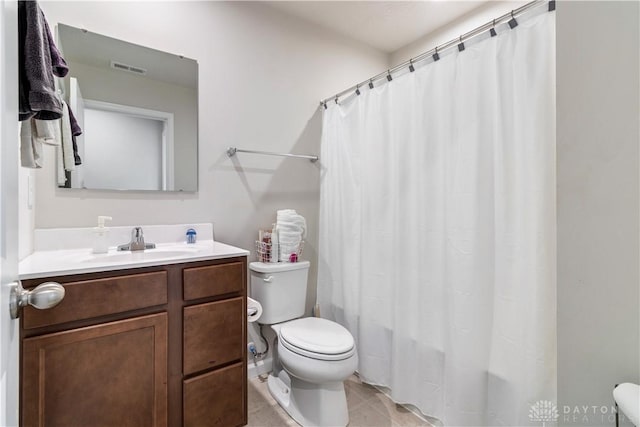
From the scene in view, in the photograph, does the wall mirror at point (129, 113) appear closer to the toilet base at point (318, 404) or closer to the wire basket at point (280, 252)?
the wire basket at point (280, 252)

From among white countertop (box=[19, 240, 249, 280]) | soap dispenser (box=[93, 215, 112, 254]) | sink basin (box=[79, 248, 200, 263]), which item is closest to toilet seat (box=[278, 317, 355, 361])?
white countertop (box=[19, 240, 249, 280])

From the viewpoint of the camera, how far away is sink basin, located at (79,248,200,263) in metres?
1.31

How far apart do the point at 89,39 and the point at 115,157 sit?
23.5 inches

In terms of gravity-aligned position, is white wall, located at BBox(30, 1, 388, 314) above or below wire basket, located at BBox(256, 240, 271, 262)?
above

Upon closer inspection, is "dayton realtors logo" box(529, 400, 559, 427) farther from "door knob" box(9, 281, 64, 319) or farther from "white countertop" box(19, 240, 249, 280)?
"door knob" box(9, 281, 64, 319)

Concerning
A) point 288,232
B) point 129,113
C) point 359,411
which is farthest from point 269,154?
point 359,411

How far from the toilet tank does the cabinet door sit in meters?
0.69

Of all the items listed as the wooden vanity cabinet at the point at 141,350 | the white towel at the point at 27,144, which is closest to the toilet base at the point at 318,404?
the wooden vanity cabinet at the point at 141,350

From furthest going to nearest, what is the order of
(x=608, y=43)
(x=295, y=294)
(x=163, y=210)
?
(x=295, y=294)
(x=163, y=210)
(x=608, y=43)

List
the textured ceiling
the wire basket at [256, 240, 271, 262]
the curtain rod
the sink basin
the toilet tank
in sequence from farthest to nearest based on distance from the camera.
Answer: the textured ceiling → the wire basket at [256, 240, 271, 262] → the toilet tank → the sink basin → the curtain rod

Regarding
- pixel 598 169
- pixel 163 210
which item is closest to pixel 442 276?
pixel 598 169

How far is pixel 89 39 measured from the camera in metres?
1.57

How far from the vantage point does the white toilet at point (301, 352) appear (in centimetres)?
152

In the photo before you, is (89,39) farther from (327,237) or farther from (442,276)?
(442,276)
